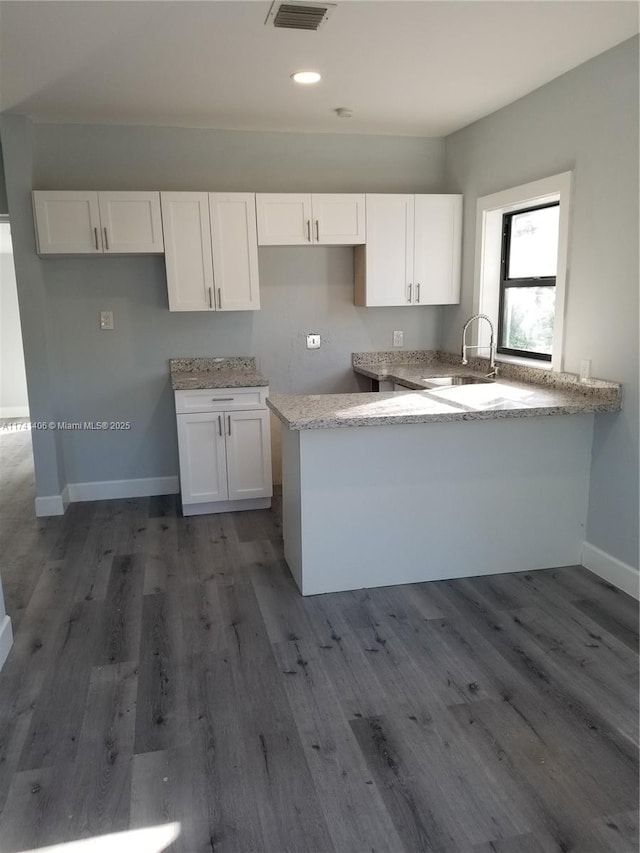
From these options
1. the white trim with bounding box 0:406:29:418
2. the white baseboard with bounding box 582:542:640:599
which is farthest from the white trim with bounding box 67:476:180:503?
the white trim with bounding box 0:406:29:418

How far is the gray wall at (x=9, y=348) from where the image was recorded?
24.0 feet

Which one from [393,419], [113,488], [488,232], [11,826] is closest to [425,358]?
[488,232]

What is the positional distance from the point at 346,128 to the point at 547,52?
5.48 feet

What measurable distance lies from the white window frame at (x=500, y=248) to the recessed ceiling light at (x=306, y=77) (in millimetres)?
1325

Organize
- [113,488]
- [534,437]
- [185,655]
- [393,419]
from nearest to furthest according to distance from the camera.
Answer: [185,655] < [393,419] < [534,437] < [113,488]

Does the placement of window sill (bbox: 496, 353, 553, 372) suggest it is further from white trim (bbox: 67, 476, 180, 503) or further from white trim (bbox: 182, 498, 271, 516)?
white trim (bbox: 67, 476, 180, 503)

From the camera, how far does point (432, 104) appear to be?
3695mm

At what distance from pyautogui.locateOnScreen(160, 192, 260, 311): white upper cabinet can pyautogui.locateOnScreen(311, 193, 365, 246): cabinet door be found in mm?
434

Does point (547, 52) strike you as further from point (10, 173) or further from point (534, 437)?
point (10, 173)

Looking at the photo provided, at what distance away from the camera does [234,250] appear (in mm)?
4062

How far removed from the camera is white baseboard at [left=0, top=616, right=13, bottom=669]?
248cm

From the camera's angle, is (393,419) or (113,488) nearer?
(393,419)

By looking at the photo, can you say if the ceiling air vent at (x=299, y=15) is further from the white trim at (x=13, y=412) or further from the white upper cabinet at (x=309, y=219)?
the white trim at (x=13, y=412)

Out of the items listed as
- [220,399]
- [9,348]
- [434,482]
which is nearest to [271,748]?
[434,482]
